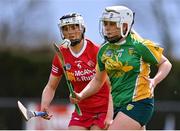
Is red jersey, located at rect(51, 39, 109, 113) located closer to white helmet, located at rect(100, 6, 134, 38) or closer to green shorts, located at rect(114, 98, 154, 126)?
white helmet, located at rect(100, 6, 134, 38)

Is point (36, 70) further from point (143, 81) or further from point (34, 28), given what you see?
point (143, 81)

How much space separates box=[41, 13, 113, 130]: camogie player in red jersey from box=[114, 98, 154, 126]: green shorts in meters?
0.86

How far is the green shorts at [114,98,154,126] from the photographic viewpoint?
26.8ft

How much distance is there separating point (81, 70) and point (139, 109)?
121cm

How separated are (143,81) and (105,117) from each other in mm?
1138

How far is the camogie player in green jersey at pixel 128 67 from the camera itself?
8.13 metres

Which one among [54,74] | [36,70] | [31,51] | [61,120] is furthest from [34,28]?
[54,74]

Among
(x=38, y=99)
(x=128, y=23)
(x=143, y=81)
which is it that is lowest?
(x=38, y=99)

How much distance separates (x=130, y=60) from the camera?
8133 mm

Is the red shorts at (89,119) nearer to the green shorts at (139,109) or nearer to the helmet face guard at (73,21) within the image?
the helmet face guard at (73,21)

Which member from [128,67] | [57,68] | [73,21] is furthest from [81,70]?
[128,67]

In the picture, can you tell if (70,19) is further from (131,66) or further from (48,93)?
(131,66)

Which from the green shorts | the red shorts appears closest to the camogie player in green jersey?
the green shorts

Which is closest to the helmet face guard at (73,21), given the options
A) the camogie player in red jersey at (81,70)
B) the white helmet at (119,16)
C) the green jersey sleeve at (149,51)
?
the camogie player in red jersey at (81,70)
